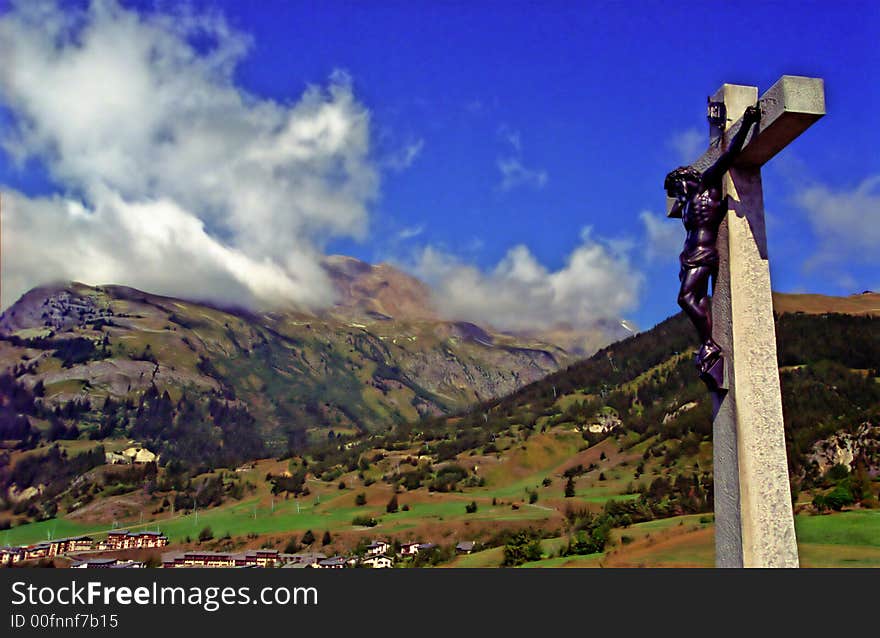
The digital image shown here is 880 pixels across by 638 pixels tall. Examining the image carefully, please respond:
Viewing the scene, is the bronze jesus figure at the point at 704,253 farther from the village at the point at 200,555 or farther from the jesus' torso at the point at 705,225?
the village at the point at 200,555

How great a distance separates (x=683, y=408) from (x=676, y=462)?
2673 cm

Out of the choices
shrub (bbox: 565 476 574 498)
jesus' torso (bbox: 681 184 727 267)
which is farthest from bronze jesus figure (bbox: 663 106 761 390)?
Result: shrub (bbox: 565 476 574 498)

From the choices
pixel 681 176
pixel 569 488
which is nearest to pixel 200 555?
pixel 569 488

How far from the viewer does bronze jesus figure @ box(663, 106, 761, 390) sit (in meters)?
8.96

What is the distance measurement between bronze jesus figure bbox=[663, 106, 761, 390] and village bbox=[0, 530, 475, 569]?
1489 inches

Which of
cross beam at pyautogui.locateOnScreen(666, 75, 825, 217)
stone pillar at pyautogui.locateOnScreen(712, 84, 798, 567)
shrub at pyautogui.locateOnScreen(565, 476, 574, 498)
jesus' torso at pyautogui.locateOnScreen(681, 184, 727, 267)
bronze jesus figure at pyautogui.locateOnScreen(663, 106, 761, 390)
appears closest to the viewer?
cross beam at pyautogui.locateOnScreen(666, 75, 825, 217)

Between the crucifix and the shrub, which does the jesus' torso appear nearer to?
the crucifix

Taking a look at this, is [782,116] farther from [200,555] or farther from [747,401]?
[200,555]

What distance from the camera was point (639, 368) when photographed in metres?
176

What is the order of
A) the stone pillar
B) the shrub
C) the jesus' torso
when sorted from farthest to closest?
the shrub < the jesus' torso < the stone pillar

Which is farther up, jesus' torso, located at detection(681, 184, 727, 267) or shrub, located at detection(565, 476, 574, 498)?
jesus' torso, located at detection(681, 184, 727, 267)

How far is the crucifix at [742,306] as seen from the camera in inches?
330
